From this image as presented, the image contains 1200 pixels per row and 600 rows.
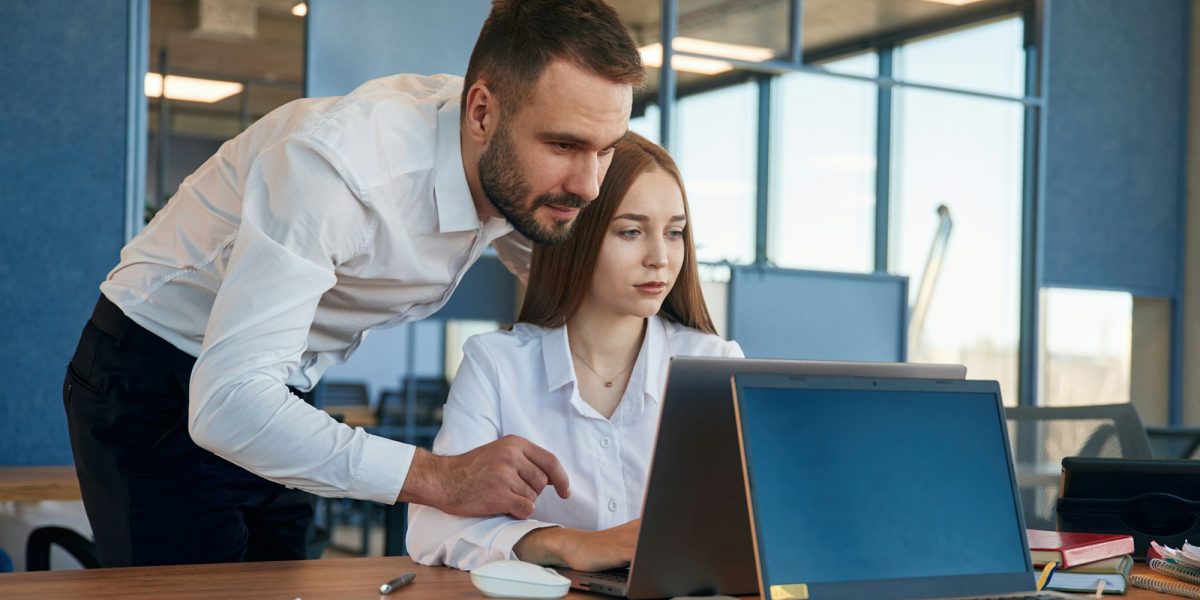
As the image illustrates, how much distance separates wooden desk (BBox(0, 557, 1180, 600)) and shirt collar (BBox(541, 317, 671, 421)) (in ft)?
1.35

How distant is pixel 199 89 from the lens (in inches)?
405

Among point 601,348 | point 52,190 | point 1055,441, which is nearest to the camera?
point 601,348

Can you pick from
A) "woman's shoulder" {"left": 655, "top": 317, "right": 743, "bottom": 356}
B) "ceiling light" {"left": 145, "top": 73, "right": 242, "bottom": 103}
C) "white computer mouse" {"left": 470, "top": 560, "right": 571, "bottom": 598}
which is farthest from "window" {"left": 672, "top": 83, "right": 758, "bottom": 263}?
"ceiling light" {"left": 145, "top": 73, "right": 242, "bottom": 103}

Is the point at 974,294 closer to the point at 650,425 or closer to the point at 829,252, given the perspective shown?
the point at 829,252

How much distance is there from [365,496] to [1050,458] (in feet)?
6.02

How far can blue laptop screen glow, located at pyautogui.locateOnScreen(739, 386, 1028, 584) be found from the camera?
46.8 inches

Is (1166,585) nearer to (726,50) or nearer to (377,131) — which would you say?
(377,131)

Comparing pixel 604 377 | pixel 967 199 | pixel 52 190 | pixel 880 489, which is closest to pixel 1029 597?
pixel 880 489

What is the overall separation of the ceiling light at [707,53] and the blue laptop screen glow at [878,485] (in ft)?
12.2

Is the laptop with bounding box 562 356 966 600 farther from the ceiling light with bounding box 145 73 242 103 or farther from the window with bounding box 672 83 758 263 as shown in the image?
the ceiling light with bounding box 145 73 242 103

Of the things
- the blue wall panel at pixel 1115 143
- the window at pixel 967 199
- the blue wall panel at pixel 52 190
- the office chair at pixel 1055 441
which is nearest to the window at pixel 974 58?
the window at pixel 967 199

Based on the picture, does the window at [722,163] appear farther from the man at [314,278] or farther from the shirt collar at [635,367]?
the man at [314,278]

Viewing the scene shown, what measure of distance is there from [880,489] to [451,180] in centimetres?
77

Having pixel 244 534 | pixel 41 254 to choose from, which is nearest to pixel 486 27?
pixel 244 534
